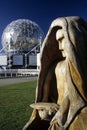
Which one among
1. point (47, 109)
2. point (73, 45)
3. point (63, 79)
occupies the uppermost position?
point (73, 45)

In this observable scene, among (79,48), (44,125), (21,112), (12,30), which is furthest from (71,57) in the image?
(12,30)

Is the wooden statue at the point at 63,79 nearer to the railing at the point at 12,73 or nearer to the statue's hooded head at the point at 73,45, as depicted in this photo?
the statue's hooded head at the point at 73,45

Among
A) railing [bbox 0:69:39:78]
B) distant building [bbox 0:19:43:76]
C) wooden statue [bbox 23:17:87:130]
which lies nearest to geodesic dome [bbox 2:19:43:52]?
distant building [bbox 0:19:43:76]

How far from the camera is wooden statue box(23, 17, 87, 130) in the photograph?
10.2ft

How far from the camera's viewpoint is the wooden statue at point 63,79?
3.12 m

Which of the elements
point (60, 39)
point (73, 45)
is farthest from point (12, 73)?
point (73, 45)

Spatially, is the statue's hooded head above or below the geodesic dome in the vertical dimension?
below

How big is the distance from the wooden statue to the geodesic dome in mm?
82168

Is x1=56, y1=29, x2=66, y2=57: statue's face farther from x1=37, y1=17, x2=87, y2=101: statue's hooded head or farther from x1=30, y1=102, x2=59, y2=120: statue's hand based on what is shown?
x1=30, y1=102, x2=59, y2=120: statue's hand

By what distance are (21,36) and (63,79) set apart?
277 feet

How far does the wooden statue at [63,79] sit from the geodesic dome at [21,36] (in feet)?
270

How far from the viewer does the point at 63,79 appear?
138 inches

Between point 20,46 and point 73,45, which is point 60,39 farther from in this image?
point 20,46

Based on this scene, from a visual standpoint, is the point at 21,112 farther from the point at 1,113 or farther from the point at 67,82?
the point at 67,82
